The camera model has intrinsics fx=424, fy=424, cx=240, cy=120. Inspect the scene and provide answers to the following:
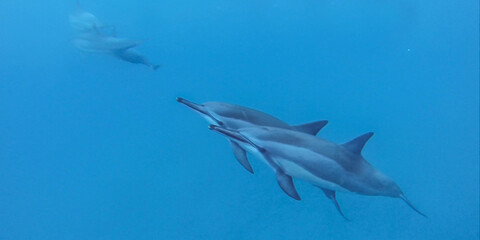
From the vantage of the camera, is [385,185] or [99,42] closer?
[385,185]

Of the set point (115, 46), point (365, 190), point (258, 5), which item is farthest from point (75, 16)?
point (365, 190)

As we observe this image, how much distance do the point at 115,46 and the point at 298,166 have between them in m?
3.33

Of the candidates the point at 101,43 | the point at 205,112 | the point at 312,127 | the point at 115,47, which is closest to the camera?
the point at 312,127

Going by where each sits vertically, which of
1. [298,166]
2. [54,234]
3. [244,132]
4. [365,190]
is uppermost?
[54,234]

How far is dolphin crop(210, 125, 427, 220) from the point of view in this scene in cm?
323

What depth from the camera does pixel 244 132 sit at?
3471 millimetres

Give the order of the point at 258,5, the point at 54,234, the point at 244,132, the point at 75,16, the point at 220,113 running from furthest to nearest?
1. the point at 258,5
2. the point at 75,16
3. the point at 54,234
4. the point at 220,113
5. the point at 244,132

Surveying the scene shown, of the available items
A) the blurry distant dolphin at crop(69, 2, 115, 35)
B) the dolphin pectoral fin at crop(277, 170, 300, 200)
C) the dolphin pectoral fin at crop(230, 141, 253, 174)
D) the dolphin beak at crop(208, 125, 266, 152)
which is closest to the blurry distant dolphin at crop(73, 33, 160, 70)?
the blurry distant dolphin at crop(69, 2, 115, 35)

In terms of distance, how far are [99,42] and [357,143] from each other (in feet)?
13.0

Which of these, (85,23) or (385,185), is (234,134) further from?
(85,23)

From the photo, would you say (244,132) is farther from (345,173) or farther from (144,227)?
(144,227)

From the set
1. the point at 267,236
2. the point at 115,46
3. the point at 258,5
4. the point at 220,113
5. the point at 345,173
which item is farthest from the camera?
the point at 258,5

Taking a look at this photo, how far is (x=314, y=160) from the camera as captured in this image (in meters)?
3.24

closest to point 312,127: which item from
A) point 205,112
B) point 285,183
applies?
point 285,183
